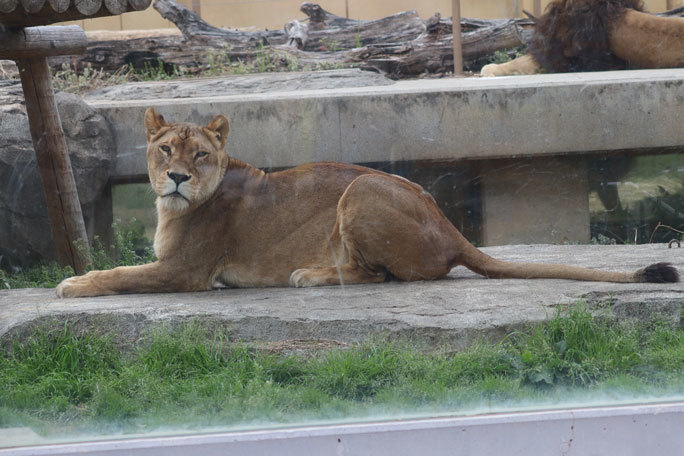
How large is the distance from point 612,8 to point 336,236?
71.4 inches

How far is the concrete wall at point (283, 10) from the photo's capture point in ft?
10.3

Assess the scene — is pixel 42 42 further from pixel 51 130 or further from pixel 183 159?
pixel 183 159

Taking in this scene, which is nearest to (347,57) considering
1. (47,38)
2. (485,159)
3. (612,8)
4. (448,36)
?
(448,36)

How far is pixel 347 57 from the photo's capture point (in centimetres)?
334

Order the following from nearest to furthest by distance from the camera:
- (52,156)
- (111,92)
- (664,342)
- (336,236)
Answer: (664,342), (111,92), (52,156), (336,236)

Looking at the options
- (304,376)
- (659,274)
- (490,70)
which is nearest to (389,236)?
(490,70)

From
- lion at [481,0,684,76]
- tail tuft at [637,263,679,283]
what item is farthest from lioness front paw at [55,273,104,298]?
tail tuft at [637,263,679,283]

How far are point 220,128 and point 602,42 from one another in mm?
1949

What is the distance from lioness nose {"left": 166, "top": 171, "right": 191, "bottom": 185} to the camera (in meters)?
3.67

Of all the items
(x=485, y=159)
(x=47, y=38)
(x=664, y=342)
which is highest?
(x=47, y=38)

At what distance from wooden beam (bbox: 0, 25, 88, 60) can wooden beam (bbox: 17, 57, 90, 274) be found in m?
0.06

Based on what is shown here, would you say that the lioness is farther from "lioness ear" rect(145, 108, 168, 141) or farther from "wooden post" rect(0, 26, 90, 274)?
"wooden post" rect(0, 26, 90, 274)

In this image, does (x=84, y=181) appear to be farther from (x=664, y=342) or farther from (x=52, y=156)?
(x=664, y=342)

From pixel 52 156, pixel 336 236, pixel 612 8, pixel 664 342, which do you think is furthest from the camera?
pixel 612 8
